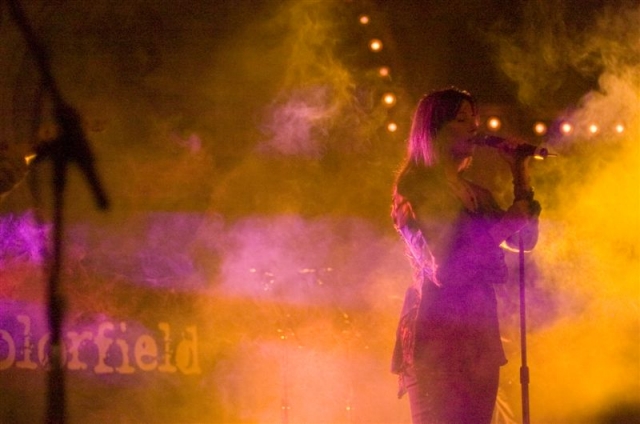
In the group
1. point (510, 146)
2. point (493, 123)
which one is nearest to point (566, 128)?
point (493, 123)

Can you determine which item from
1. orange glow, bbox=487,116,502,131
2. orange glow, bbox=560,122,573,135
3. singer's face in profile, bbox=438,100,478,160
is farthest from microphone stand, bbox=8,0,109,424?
singer's face in profile, bbox=438,100,478,160

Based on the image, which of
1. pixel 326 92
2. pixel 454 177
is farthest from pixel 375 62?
pixel 454 177

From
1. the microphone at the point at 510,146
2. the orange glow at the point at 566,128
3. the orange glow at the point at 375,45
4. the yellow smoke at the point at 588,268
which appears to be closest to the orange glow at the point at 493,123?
the yellow smoke at the point at 588,268

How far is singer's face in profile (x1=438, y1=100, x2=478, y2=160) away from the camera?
9.02 ft

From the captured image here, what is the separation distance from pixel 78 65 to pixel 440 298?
3.88 metres

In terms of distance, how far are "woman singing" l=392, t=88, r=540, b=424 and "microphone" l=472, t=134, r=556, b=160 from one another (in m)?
0.09

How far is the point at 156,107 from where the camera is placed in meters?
5.51

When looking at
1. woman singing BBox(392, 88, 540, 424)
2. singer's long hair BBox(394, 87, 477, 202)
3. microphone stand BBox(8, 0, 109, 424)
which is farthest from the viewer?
microphone stand BBox(8, 0, 109, 424)

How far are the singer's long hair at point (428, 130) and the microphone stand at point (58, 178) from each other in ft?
11.1

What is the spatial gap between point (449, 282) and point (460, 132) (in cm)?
58

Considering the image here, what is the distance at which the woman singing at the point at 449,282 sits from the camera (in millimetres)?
2469

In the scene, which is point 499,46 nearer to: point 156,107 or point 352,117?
point 352,117

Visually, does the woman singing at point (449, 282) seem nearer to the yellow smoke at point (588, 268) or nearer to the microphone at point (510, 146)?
the microphone at point (510, 146)

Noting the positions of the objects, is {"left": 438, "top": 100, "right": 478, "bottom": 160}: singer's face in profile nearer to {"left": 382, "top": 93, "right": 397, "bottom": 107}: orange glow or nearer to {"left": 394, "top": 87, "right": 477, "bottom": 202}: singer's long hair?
{"left": 394, "top": 87, "right": 477, "bottom": 202}: singer's long hair
